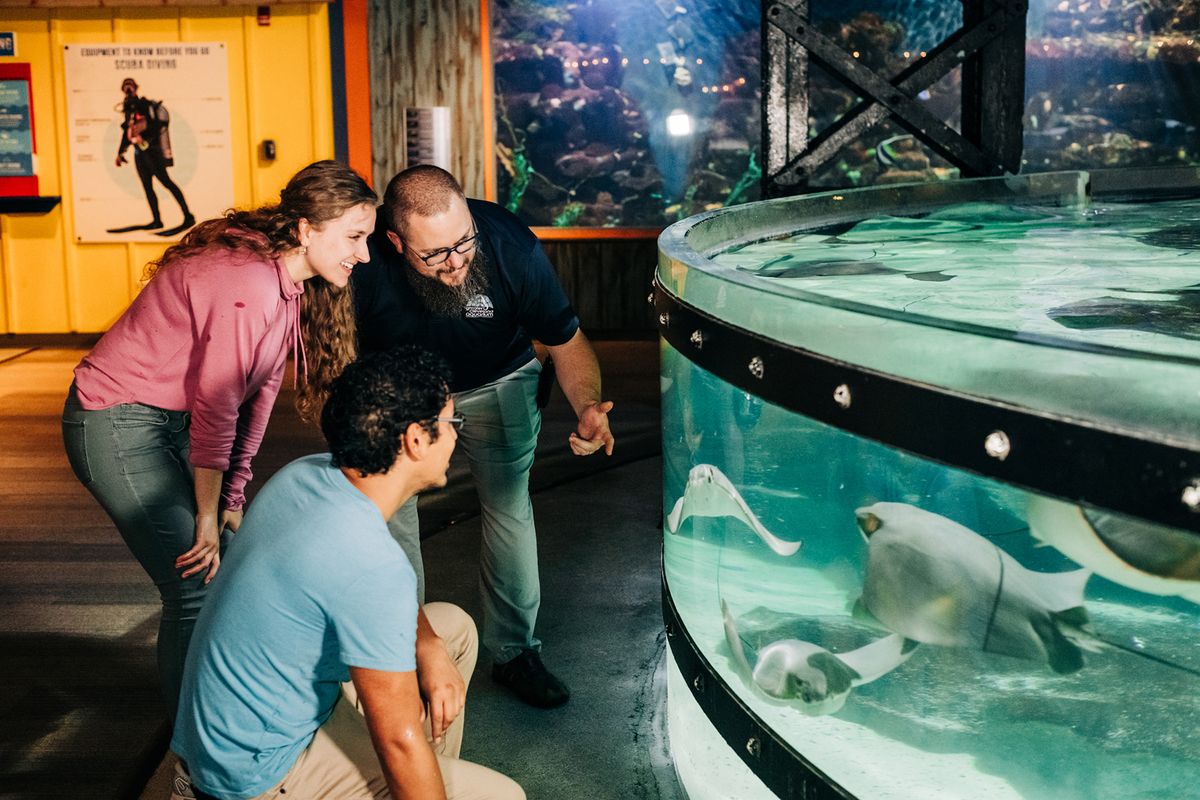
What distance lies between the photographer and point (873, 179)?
10352 millimetres

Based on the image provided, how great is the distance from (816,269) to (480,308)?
1.03 m

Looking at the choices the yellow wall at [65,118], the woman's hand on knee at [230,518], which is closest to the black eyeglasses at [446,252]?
the woman's hand on knee at [230,518]

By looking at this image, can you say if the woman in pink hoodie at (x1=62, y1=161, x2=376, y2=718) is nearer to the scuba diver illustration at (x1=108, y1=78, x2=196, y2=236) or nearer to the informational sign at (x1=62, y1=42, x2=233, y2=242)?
the informational sign at (x1=62, y1=42, x2=233, y2=242)

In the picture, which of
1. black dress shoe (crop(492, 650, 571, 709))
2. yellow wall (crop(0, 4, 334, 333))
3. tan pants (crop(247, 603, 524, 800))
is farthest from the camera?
yellow wall (crop(0, 4, 334, 333))

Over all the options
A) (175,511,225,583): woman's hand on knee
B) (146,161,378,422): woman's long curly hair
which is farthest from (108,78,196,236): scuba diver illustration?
(175,511,225,583): woman's hand on knee

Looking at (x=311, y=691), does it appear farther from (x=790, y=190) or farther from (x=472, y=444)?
(x=790, y=190)

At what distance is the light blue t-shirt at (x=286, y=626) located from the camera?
80.4 inches

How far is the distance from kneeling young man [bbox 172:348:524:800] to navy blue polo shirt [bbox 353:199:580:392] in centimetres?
134

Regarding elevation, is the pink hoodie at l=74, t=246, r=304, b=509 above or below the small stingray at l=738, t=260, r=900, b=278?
below

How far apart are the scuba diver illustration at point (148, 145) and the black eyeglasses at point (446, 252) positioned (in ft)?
25.8

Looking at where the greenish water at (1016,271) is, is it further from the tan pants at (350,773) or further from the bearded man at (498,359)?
the tan pants at (350,773)

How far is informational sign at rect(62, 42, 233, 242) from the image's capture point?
10.3 meters

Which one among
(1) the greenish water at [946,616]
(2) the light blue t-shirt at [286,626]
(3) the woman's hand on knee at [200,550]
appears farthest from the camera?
(3) the woman's hand on knee at [200,550]

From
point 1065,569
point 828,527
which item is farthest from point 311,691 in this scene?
point 1065,569
